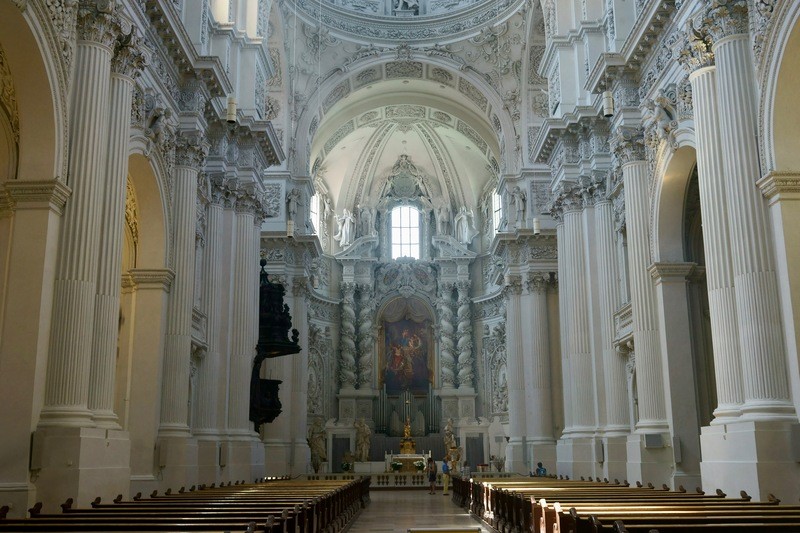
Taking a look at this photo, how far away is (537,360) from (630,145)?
12.4 m

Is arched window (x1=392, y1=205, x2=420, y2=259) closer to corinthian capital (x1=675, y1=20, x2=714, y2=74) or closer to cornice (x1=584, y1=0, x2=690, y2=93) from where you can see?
cornice (x1=584, y1=0, x2=690, y2=93)

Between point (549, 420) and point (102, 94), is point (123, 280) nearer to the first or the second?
point (102, 94)

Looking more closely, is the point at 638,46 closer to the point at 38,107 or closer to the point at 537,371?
the point at 38,107

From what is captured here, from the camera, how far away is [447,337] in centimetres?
3909

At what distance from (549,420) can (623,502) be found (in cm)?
1843

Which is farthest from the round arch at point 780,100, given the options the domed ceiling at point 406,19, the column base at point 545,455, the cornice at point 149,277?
the domed ceiling at point 406,19

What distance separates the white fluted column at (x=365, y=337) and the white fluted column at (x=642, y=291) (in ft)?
76.4

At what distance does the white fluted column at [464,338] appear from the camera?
38500 mm

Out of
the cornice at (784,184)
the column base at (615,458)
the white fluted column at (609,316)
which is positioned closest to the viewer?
the cornice at (784,184)

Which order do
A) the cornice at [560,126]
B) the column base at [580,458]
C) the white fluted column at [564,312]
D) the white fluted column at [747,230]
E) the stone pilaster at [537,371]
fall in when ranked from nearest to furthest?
the white fluted column at [747,230]
the cornice at [560,126]
the column base at [580,458]
the white fluted column at [564,312]
the stone pilaster at [537,371]

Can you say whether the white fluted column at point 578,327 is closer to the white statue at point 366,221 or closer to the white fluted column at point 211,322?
the white fluted column at point 211,322

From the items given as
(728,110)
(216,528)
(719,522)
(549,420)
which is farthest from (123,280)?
(549,420)

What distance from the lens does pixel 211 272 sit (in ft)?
63.9

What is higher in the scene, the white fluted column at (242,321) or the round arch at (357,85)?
the round arch at (357,85)
